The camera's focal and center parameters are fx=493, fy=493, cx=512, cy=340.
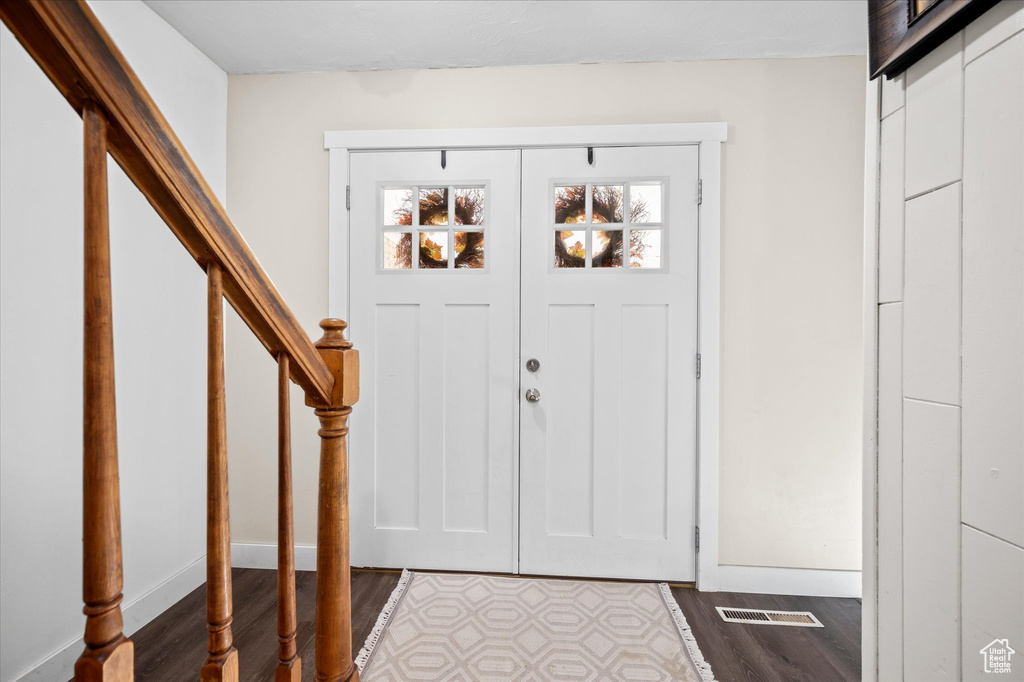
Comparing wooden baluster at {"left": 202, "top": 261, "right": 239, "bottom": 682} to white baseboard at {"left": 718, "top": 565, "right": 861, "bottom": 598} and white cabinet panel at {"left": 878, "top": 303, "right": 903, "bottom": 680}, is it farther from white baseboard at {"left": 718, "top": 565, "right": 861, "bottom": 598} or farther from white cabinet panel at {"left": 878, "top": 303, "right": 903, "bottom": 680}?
white baseboard at {"left": 718, "top": 565, "right": 861, "bottom": 598}

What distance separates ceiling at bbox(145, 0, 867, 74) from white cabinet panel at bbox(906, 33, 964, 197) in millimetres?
1247

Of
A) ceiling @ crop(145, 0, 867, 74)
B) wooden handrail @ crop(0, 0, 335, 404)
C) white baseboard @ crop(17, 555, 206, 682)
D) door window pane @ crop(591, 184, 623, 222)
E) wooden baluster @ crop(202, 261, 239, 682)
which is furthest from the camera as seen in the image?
door window pane @ crop(591, 184, 623, 222)

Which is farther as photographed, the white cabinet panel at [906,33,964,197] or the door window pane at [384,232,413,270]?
the door window pane at [384,232,413,270]

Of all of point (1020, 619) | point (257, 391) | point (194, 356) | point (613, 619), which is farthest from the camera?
point (257, 391)

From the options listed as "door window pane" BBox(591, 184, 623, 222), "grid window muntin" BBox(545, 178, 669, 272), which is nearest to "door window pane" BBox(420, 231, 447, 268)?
"grid window muntin" BBox(545, 178, 669, 272)

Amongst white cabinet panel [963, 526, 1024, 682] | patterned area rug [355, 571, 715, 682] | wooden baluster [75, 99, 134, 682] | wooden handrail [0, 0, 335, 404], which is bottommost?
patterned area rug [355, 571, 715, 682]

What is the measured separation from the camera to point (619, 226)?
7.50 feet

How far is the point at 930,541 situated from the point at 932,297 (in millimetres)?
445

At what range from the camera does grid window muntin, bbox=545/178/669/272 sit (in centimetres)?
227

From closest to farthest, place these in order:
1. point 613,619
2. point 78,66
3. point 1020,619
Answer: point 78,66 < point 1020,619 < point 613,619

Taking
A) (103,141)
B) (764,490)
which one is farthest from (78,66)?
(764,490)

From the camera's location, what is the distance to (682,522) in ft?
7.36

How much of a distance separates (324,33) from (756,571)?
9.83 feet

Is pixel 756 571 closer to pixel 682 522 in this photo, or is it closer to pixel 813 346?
pixel 682 522
